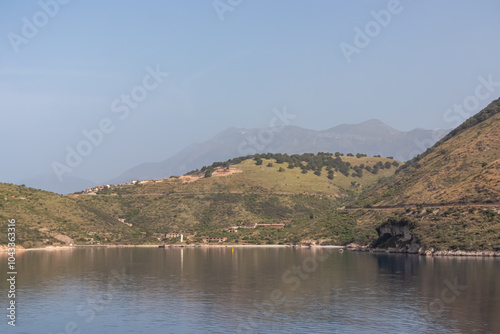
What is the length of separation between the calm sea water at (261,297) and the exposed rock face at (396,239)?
988 inches

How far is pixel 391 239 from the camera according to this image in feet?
539

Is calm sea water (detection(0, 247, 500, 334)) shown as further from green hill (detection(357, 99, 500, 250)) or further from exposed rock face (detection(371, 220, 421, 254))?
exposed rock face (detection(371, 220, 421, 254))

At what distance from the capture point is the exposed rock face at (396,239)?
15400 cm

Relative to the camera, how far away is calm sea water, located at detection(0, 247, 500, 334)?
61.8m

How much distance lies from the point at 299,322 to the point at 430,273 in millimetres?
48685

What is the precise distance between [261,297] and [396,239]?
8944 centimetres

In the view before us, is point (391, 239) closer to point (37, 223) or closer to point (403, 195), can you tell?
point (403, 195)

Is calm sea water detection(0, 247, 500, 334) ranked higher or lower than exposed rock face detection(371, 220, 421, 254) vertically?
lower

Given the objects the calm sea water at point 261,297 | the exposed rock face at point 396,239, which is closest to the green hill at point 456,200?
the exposed rock face at point 396,239

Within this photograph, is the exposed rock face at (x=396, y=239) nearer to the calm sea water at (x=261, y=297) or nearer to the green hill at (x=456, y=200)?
the green hill at (x=456, y=200)

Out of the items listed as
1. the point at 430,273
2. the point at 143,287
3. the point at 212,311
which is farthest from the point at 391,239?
the point at 212,311

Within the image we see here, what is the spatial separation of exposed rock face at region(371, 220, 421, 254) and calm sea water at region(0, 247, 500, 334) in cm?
2510

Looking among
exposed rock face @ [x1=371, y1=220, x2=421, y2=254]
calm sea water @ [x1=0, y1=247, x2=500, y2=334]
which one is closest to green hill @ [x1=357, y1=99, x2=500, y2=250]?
exposed rock face @ [x1=371, y1=220, x2=421, y2=254]

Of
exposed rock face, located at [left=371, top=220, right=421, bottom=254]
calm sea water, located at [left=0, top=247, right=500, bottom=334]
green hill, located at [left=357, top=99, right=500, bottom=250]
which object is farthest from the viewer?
exposed rock face, located at [left=371, top=220, right=421, bottom=254]
